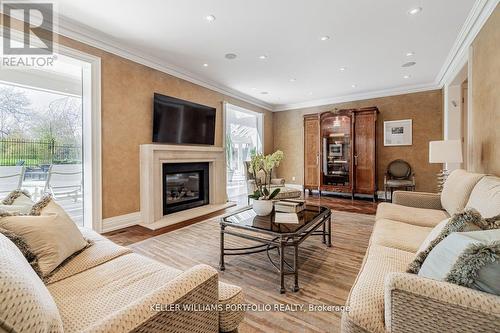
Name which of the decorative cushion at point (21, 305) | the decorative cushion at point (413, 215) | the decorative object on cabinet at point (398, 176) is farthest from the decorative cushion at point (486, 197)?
the decorative object on cabinet at point (398, 176)

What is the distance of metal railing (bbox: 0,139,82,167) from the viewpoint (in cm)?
269

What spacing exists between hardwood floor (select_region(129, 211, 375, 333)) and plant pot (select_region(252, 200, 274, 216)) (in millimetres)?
472

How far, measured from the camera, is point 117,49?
11.0 ft

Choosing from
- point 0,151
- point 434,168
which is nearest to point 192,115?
point 0,151

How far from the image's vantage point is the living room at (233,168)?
92 centimetres

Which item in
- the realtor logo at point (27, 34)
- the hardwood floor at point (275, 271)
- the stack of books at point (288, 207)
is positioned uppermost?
the realtor logo at point (27, 34)

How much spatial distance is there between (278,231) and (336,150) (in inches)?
182

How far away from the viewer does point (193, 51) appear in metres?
3.60

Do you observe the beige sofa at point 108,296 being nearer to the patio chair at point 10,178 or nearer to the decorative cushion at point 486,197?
the decorative cushion at point 486,197

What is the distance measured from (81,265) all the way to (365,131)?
579 centimetres

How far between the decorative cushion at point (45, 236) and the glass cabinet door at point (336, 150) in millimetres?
5626

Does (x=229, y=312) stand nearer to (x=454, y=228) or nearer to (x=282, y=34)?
(x=454, y=228)

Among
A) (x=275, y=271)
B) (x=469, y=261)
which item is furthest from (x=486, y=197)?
(x=275, y=271)

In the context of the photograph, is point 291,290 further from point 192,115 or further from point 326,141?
point 326,141
